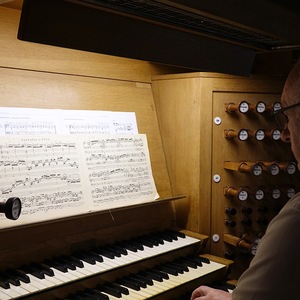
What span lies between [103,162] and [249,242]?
3.78 ft

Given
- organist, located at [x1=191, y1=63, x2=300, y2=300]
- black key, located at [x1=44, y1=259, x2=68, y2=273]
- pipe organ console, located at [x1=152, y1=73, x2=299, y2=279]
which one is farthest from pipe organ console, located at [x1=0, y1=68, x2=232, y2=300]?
organist, located at [x1=191, y1=63, x2=300, y2=300]

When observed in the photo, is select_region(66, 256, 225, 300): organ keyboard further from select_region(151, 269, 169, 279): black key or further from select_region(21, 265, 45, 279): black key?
select_region(21, 265, 45, 279): black key

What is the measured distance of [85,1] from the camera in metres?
1.12

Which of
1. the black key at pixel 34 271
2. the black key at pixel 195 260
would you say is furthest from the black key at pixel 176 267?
the black key at pixel 34 271

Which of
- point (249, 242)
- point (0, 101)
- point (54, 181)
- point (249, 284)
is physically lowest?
point (249, 242)

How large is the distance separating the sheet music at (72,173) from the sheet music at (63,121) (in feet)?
0.14

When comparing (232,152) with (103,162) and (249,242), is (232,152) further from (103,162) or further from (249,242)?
(103,162)

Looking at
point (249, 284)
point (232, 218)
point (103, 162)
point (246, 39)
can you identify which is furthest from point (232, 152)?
point (249, 284)

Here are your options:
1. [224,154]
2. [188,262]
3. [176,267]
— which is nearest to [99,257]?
[176,267]

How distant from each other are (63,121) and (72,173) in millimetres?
294

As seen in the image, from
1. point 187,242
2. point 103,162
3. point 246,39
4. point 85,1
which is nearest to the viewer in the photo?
point 85,1

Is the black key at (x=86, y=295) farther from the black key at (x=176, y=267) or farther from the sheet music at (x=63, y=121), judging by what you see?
the sheet music at (x=63, y=121)

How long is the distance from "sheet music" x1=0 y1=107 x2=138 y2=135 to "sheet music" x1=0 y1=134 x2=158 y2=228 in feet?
0.14

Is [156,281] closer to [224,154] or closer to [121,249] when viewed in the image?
[121,249]
